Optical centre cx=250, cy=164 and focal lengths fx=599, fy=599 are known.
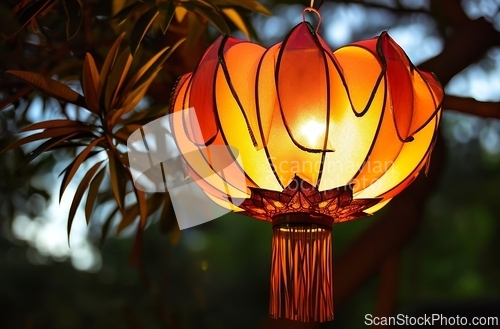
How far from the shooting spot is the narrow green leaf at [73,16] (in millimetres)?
982

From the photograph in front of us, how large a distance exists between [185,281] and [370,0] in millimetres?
Result: 1039

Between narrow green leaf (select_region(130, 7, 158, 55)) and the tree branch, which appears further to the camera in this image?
the tree branch

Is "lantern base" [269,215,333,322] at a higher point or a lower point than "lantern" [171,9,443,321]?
lower

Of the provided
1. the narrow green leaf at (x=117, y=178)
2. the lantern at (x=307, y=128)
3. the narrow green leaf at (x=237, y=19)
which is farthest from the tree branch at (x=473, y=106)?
the narrow green leaf at (x=117, y=178)

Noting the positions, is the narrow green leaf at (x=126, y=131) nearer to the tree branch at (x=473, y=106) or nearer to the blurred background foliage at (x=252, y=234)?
the blurred background foliage at (x=252, y=234)

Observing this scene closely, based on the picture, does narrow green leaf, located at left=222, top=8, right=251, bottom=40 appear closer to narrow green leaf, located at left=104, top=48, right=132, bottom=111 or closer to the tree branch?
narrow green leaf, located at left=104, top=48, right=132, bottom=111

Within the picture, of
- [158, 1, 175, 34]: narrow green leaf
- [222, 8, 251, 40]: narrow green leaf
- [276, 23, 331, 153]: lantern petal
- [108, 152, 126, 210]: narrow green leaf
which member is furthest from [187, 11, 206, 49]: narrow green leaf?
[276, 23, 331, 153]: lantern petal

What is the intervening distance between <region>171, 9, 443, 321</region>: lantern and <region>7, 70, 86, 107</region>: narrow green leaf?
33cm

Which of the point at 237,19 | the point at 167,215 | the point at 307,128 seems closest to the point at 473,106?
the point at 237,19

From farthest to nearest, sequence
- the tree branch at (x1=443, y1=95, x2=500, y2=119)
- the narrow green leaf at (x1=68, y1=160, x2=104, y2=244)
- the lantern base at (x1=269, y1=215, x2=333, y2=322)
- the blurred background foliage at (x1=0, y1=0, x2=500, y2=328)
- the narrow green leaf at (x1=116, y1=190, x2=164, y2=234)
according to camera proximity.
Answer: the blurred background foliage at (x1=0, y1=0, x2=500, y2=328)
the tree branch at (x1=443, y1=95, x2=500, y2=119)
the narrow green leaf at (x1=116, y1=190, x2=164, y2=234)
the narrow green leaf at (x1=68, y1=160, x2=104, y2=244)
the lantern base at (x1=269, y1=215, x2=333, y2=322)

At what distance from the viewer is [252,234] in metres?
1.91

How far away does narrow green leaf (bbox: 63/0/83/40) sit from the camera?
98 cm

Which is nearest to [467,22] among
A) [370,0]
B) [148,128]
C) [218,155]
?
[370,0]

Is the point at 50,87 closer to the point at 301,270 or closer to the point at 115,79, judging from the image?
the point at 115,79
